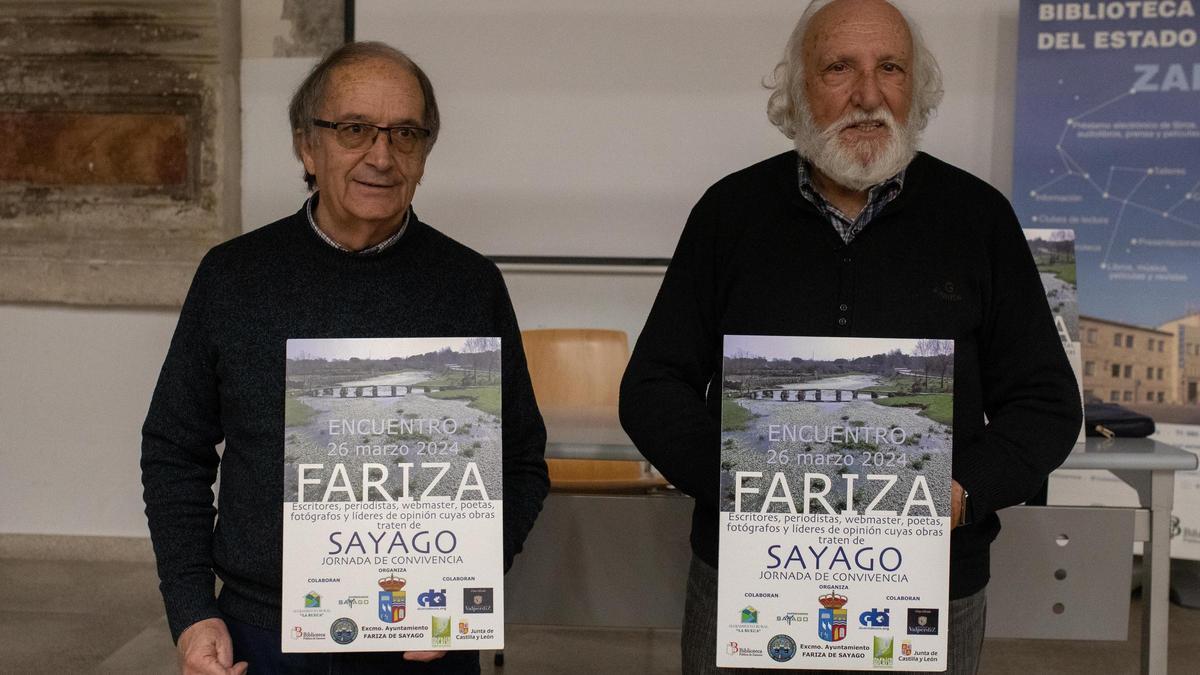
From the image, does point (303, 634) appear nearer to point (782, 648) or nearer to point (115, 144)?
point (782, 648)

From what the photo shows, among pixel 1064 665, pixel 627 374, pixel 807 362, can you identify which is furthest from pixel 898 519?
pixel 1064 665

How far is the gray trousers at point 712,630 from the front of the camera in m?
1.81

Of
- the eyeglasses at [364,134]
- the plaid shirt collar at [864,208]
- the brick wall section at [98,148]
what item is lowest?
the plaid shirt collar at [864,208]

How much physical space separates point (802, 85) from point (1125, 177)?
11.2 ft

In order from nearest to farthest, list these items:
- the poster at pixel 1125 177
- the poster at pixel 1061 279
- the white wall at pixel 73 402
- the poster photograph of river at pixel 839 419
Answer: the poster photograph of river at pixel 839 419 → the poster at pixel 1061 279 → the poster at pixel 1125 177 → the white wall at pixel 73 402

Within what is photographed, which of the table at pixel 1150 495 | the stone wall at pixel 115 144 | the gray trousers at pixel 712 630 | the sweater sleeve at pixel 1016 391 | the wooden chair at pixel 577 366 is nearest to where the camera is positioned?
the sweater sleeve at pixel 1016 391

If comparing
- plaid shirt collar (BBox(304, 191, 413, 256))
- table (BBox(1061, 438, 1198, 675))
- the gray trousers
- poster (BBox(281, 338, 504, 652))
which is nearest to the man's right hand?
poster (BBox(281, 338, 504, 652))

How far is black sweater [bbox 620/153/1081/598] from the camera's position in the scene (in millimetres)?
1762

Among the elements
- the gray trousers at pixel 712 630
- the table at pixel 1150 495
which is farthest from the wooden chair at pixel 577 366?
the gray trousers at pixel 712 630

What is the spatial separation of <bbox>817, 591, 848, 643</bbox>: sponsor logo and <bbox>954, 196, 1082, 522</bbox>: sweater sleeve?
9.4 inches

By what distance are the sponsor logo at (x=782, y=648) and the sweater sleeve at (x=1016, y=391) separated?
321mm

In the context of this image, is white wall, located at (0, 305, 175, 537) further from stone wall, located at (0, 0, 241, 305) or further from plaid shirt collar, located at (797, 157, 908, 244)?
plaid shirt collar, located at (797, 157, 908, 244)

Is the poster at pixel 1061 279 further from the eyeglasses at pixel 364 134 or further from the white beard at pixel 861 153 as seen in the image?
the eyeglasses at pixel 364 134

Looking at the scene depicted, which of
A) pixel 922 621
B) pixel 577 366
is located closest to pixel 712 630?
pixel 922 621
